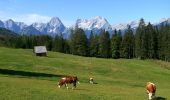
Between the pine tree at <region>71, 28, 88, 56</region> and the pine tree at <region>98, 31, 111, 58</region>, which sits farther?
the pine tree at <region>98, 31, 111, 58</region>

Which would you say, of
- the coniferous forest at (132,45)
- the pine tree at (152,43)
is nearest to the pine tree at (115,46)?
the coniferous forest at (132,45)

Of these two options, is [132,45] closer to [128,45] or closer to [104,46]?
[128,45]

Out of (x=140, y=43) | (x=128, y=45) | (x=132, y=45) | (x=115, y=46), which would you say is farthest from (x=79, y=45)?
(x=140, y=43)

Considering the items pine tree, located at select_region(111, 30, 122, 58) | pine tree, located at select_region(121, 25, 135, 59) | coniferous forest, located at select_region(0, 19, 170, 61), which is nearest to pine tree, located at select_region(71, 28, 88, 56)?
coniferous forest, located at select_region(0, 19, 170, 61)

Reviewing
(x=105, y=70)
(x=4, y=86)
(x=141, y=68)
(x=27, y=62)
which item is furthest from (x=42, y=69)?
(x=4, y=86)

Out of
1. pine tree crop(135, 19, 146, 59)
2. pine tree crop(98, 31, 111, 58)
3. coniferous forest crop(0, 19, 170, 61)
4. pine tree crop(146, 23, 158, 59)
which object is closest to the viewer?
pine tree crop(146, 23, 158, 59)

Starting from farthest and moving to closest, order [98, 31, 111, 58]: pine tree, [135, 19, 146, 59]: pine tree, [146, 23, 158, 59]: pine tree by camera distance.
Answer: [98, 31, 111, 58]: pine tree
[135, 19, 146, 59]: pine tree
[146, 23, 158, 59]: pine tree

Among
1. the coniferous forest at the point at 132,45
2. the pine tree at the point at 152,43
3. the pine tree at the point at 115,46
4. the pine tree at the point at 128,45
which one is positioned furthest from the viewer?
the pine tree at the point at 115,46

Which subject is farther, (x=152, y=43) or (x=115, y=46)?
(x=115, y=46)

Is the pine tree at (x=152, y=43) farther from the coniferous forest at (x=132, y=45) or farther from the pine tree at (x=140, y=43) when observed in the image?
the pine tree at (x=140, y=43)

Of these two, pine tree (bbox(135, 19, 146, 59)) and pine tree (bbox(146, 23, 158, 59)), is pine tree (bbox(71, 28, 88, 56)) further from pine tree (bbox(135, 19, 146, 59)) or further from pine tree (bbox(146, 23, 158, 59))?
pine tree (bbox(146, 23, 158, 59))

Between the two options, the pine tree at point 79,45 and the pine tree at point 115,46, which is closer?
the pine tree at point 115,46

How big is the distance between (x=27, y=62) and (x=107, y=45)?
346 ft

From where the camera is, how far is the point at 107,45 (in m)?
193
